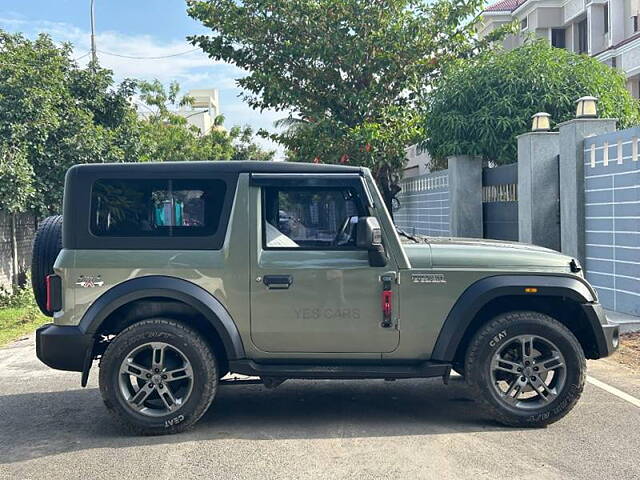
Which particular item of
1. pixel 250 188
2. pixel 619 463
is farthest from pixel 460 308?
pixel 250 188

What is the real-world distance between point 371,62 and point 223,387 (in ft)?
41.4

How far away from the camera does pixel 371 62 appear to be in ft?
59.8

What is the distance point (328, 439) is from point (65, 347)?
6.85 ft

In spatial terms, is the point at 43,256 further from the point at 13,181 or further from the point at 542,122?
the point at 13,181

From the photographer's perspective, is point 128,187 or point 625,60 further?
point 625,60

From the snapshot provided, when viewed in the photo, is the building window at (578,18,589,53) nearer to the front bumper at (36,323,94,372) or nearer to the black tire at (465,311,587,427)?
the black tire at (465,311,587,427)

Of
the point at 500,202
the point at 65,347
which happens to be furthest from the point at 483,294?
the point at 500,202

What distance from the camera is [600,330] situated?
223 inches

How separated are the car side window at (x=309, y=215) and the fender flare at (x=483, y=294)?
1.01 metres

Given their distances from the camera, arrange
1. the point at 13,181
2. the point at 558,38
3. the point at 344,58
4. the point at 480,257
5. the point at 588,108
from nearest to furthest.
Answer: the point at 480,257 < the point at 588,108 < the point at 13,181 < the point at 344,58 < the point at 558,38

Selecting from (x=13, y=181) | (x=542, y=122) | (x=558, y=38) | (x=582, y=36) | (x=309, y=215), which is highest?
(x=558, y=38)

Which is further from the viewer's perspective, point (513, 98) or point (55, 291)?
point (513, 98)

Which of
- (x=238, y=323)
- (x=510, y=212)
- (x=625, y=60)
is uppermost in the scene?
(x=625, y=60)

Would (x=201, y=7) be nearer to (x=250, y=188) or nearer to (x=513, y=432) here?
(x=250, y=188)
